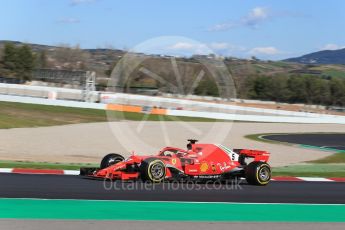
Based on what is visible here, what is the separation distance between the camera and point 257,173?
44.2 ft

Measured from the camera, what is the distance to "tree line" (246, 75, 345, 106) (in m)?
112

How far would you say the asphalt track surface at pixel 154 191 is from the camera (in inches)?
417

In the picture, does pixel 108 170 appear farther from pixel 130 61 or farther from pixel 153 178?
pixel 130 61

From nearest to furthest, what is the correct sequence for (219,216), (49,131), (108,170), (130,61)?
(219,216) < (108,170) < (130,61) < (49,131)

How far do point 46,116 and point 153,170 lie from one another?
103 ft

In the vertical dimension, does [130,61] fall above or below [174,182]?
above

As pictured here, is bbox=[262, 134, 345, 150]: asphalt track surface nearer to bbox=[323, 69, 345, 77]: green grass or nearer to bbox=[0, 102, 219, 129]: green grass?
bbox=[0, 102, 219, 129]: green grass

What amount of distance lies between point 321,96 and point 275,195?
10880cm

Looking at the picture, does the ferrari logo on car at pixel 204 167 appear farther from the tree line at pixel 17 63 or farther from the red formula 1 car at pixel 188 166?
the tree line at pixel 17 63

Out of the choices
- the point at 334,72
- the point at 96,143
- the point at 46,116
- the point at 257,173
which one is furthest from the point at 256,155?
the point at 334,72

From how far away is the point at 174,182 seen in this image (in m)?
13.4

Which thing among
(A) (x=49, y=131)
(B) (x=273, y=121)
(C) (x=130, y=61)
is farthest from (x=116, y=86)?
(B) (x=273, y=121)

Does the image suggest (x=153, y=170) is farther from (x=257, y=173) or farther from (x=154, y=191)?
(x=257, y=173)

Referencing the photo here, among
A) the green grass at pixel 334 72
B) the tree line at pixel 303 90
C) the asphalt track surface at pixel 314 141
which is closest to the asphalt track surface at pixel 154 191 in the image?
the asphalt track surface at pixel 314 141
